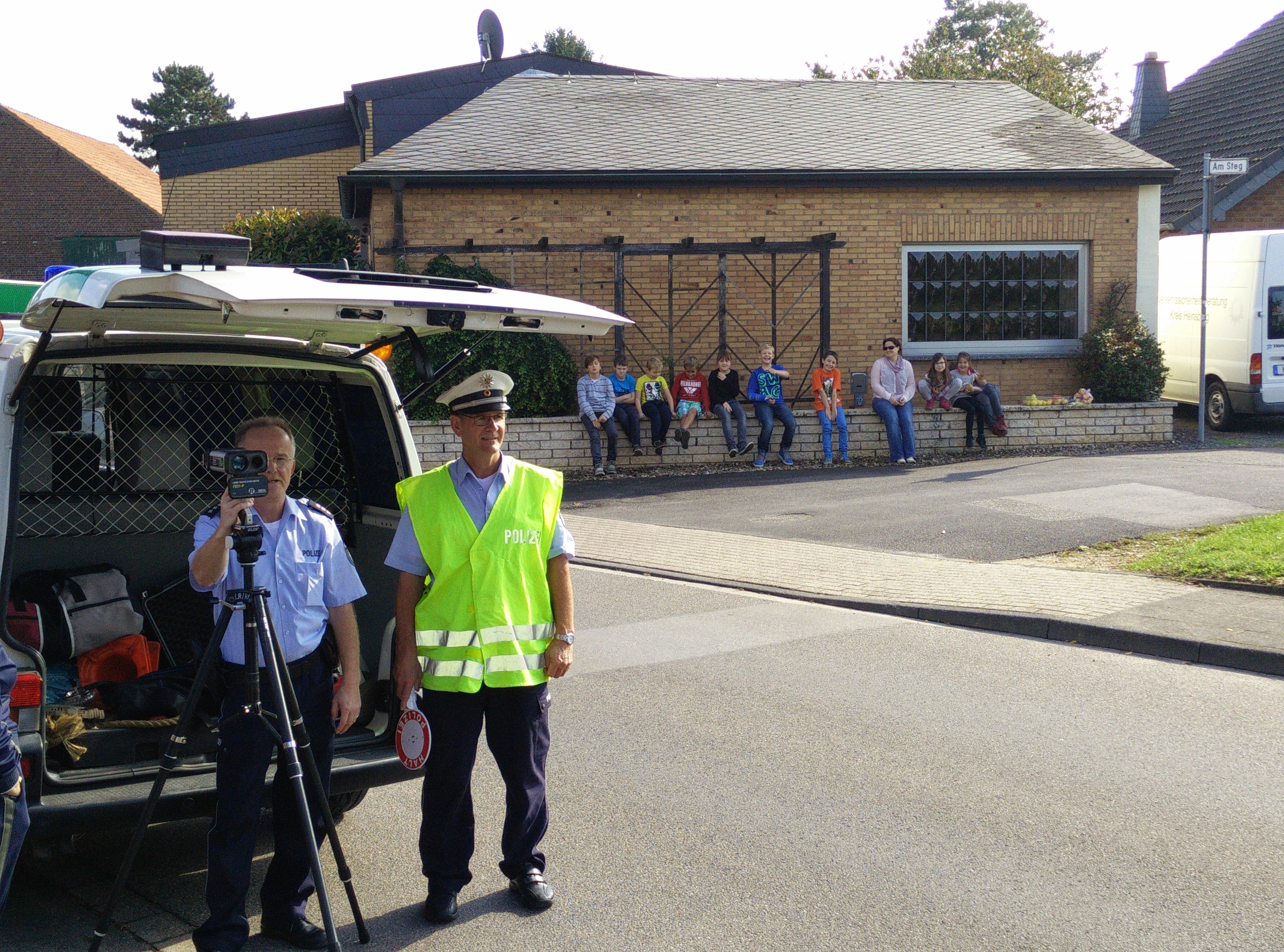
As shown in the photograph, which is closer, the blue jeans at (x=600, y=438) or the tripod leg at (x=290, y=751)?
the tripod leg at (x=290, y=751)

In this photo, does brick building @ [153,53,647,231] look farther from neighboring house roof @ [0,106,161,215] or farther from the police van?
the police van

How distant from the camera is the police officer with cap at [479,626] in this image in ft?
13.6

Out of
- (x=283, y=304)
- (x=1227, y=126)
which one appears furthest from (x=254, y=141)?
(x=283, y=304)

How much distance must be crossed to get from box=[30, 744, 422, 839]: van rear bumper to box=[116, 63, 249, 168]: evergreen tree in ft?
285

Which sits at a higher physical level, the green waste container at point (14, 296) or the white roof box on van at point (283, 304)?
the green waste container at point (14, 296)

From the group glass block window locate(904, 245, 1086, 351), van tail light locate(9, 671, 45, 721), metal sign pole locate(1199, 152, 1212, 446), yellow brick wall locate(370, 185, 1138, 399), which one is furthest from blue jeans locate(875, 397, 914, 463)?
van tail light locate(9, 671, 45, 721)

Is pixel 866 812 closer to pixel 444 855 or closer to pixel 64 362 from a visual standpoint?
pixel 444 855

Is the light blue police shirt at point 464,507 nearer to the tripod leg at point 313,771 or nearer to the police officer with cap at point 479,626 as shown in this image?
the police officer with cap at point 479,626

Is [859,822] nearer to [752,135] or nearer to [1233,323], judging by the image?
[1233,323]

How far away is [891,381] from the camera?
1719cm

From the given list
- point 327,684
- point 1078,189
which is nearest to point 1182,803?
point 327,684

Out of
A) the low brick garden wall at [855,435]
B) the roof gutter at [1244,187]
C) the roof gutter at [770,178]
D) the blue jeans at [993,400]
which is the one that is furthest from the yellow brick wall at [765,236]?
the roof gutter at [1244,187]

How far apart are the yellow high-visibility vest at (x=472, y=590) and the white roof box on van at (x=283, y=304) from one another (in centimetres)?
52

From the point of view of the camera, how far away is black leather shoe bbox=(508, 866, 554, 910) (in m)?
4.29
